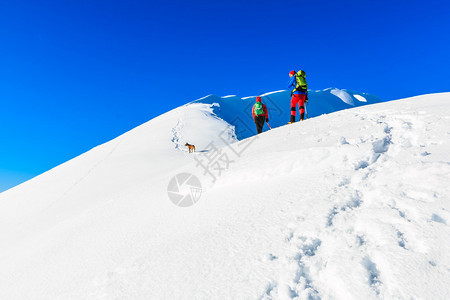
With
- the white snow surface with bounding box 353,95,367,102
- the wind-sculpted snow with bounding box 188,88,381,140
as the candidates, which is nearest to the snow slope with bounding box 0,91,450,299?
the wind-sculpted snow with bounding box 188,88,381,140

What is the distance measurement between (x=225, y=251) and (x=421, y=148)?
130 inches

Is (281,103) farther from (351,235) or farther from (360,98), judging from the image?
(351,235)

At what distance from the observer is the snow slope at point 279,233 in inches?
75.5

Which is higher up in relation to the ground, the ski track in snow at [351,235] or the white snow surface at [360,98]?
the white snow surface at [360,98]

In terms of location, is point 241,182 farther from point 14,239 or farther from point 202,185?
point 14,239

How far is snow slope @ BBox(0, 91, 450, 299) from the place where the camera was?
6.29ft

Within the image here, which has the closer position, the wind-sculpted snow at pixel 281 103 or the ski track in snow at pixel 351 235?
the ski track in snow at pixel 351 235

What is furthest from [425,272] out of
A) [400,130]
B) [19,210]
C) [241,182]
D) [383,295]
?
[19,210]

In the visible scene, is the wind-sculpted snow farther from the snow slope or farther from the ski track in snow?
the ski track in snow

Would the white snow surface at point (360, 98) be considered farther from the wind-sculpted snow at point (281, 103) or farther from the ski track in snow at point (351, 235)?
the ski track in snow at point (351, 235)

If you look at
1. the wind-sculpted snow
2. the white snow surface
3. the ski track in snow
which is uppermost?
the wind-sculpted snow

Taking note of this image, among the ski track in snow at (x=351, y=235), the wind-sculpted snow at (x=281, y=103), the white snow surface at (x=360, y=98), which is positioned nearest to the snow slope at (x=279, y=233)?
the ski track in snow at (x=351, y=235)

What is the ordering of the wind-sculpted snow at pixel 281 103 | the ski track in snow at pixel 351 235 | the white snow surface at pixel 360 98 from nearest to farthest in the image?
the ski track in snow at pixel 351 235, the wind-sculpted snow at pixel 281 103, the white snow surface at pixel 360 98

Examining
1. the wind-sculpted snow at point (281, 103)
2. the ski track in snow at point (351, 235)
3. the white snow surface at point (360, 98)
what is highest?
the wind-sculpted snow at point (281, 103)
